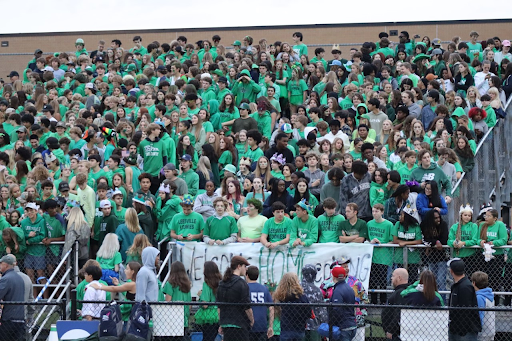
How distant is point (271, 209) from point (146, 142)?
379 cm

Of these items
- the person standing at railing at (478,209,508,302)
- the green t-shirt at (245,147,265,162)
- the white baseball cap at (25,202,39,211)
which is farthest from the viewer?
the green t-shirt at (245,147,265,162)

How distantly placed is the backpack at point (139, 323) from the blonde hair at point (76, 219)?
13.2 feet

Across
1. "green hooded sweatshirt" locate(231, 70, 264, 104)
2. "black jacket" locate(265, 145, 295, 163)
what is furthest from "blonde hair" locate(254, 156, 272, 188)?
"green hooded sweatshirt" locate(231, 70, 264, 104)

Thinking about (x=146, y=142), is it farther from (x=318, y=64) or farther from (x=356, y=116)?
(x=318, y=64)

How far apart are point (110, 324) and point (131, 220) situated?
3.90 m

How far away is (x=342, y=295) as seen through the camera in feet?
38.0

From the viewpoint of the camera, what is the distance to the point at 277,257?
14305 millimetres

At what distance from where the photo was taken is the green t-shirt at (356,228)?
14.3 meters

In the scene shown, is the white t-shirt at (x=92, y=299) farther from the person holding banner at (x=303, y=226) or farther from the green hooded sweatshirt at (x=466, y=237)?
the green hooded sweatshirt at (x=466, y=237)

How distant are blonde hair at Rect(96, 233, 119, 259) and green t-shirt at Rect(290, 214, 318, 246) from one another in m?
2.72

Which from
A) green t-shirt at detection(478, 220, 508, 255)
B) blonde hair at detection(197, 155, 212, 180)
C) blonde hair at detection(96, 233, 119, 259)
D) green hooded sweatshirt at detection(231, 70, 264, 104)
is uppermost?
green hooded sweatshirt at detection(231, 70, 264, 104)

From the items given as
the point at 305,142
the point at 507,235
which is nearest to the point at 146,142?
the point at 305,142

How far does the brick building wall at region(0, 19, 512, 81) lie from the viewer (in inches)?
1359

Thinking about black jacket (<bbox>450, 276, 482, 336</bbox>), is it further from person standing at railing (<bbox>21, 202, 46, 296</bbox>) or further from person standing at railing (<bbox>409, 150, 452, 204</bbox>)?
person standing at railing (<bbox>21, 202, 46, 296</bbox>)
